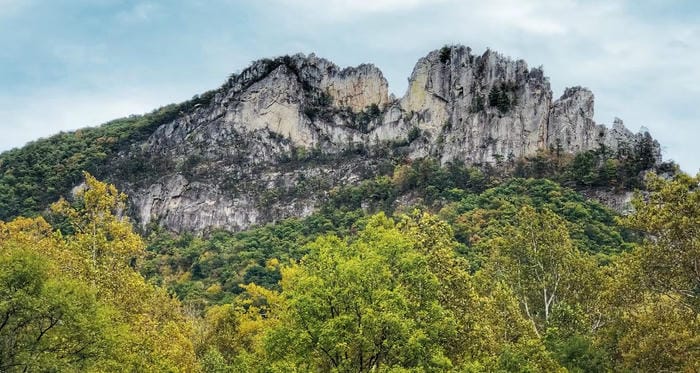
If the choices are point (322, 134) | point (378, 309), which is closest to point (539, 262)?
point (378, 309)

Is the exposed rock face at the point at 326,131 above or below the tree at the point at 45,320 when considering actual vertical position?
above

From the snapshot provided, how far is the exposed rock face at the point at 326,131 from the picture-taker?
4109 inches

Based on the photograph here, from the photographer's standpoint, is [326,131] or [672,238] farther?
[326,131]

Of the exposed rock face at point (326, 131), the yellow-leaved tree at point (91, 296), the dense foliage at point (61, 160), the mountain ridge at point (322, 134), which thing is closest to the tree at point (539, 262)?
the yellow-leaved tree at point (91, 296)

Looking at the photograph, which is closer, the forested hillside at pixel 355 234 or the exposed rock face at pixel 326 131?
the forested hillside at pixel 355 234

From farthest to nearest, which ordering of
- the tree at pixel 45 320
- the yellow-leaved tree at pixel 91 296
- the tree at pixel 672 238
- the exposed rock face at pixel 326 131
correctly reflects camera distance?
the exposed rock face at pixel 326 131
the tree at pixel 672 238
the yellow-leaved tree at pixel 91 296
the tree at pixel 45 320

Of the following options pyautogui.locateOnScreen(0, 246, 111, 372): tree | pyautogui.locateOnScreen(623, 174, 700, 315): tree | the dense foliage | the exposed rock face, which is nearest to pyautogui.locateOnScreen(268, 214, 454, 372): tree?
pyautogui.locateOnScreen(0, 246, 111, 372): tree

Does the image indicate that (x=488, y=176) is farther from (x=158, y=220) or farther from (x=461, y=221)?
(x=158, y=220)

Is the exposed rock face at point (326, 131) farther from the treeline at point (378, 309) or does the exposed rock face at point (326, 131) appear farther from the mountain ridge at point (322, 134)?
the treeline at point (378, 309)

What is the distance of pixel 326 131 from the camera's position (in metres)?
124

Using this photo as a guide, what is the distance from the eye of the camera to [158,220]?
4633 inches

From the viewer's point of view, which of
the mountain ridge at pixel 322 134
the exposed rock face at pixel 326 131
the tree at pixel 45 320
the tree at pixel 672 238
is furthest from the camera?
the exposed rock face at pixel 326 131

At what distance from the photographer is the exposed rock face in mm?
104375

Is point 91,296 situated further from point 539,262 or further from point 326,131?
point 326,131
